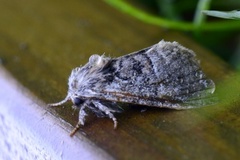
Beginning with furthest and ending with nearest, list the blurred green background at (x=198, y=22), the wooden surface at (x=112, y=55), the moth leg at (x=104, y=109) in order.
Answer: the blurred green background at (x=198, y=22) → the moth leg at (x=104, y=109) → the wooden surface at (x=112, y=55)

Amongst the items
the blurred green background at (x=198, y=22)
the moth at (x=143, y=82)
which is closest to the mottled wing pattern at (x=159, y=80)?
the moth at (x=143, y=82)

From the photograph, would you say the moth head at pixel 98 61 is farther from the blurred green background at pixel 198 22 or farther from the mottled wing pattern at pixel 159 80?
the blurred green background at pixel 198 22

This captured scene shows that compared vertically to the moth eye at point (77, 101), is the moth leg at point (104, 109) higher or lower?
higher

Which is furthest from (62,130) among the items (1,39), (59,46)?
(1,39)

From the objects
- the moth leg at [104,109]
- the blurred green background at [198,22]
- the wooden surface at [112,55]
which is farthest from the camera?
the blurred green background at [198,22]

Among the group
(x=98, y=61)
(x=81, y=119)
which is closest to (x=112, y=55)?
(x=98, y=61)

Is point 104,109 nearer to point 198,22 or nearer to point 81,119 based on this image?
point 81,119

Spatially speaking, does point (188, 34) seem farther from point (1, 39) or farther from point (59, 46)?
point (1, 39)

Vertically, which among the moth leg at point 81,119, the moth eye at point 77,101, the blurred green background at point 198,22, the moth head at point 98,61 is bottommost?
the moth leg at point 81,119
